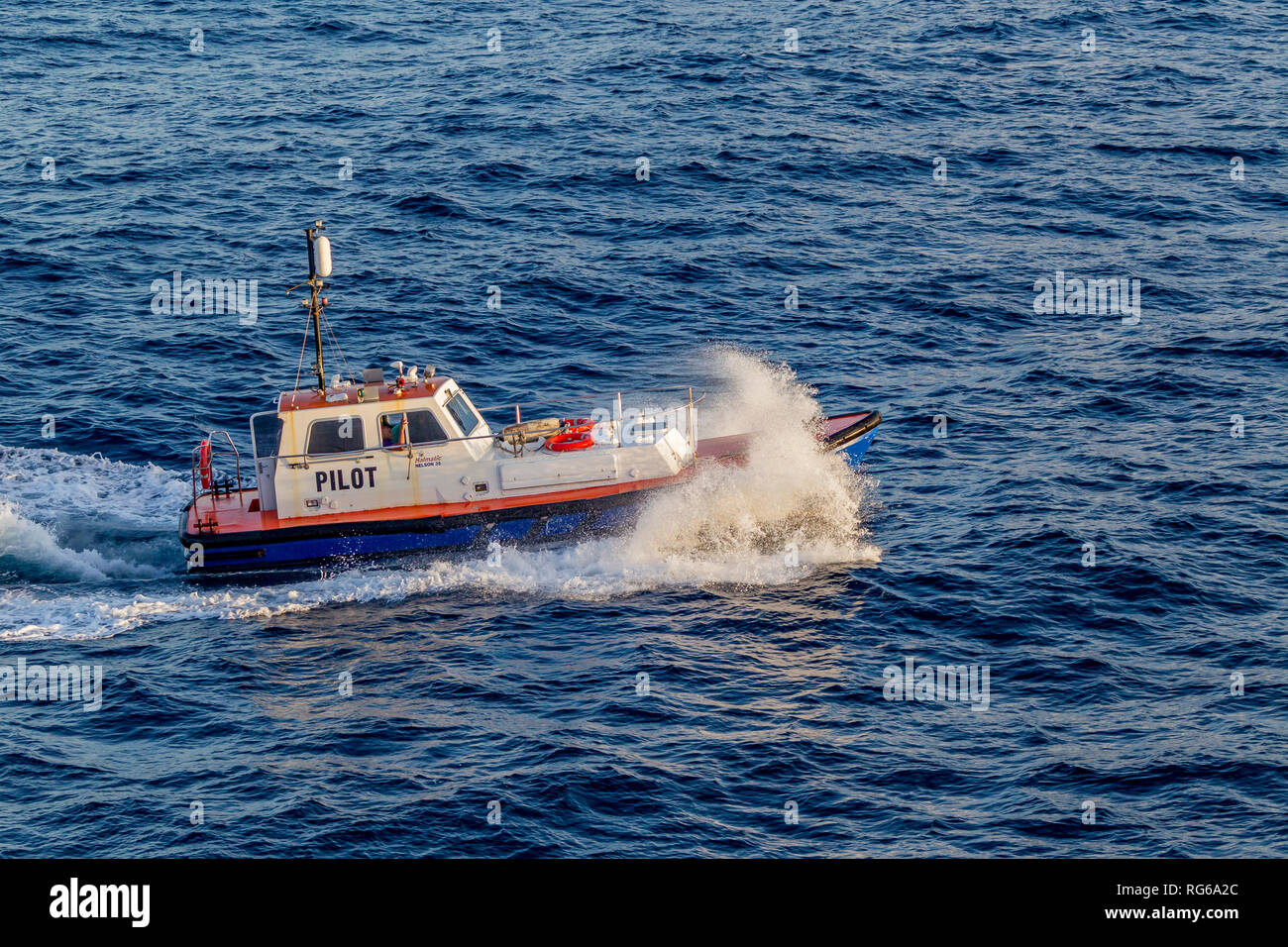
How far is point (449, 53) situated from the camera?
55.2 m

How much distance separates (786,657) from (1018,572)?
16.8 feet

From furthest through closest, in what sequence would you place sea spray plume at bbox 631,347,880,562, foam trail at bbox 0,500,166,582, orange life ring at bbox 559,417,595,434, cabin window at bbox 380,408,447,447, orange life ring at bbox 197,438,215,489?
orange life ring at bbox 559,417,595,434
orange life ring at bbox 197,438,215,489
sea spray plume at bbox 631,347,880,562
cabin window at bbox 380,408,447,447
foam trail at bbox 0,500,166,582

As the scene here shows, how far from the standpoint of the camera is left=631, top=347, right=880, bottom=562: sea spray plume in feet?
86.7

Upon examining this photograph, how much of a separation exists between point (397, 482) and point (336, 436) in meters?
1.37

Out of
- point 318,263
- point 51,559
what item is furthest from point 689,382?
point 51,559

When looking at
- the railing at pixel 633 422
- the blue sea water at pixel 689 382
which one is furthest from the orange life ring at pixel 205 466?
the railing at pixel 633 422

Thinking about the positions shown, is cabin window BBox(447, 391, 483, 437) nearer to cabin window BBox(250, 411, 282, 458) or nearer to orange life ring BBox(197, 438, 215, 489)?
cabin window BBox(250, 411, 282, 458)

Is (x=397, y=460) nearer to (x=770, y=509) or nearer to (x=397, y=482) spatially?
(x=397, y=482)

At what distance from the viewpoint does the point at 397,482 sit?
1038 inches

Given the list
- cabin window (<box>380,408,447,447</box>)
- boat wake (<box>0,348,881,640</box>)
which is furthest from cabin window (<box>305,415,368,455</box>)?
boat wake (<box>0,348,881,640</box>)

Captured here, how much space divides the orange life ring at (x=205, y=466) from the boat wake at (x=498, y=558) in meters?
1.20

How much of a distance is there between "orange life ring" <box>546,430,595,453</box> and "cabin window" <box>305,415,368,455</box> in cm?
339

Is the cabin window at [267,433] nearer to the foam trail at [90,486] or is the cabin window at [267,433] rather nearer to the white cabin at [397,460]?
the white cabin at [397,460]
